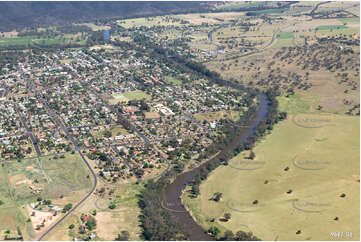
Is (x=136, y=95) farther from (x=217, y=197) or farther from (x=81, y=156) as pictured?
(x=217, y=197)

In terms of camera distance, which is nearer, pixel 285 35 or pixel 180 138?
pixel 180 138

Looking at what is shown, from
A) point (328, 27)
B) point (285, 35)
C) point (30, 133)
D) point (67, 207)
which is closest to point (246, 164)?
point (67, 207)

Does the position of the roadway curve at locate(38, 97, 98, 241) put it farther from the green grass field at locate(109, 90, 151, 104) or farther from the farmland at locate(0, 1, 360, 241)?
the green grass field at locate(109, 90, 151, 104)

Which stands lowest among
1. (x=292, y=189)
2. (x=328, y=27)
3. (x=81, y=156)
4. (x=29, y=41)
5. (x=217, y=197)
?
(x=217, y=197)

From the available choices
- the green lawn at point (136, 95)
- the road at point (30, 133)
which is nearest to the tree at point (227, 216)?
the road at point (30, 133)

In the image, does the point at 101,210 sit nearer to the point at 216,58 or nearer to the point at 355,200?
the point at 355,200

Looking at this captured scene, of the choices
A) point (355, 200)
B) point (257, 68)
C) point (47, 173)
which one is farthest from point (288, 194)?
point (257, 68)

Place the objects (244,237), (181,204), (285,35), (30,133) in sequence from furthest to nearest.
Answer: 1. (285,35)
2. (30,133)
3. (181,204)
4. (244,237)

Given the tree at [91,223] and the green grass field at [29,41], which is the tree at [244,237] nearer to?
the tree at [91,223]
